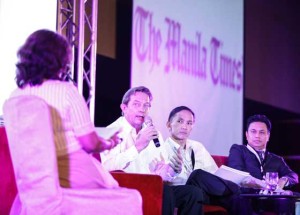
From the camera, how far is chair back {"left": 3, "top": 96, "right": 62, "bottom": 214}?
216 cm

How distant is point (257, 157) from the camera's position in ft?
15.3

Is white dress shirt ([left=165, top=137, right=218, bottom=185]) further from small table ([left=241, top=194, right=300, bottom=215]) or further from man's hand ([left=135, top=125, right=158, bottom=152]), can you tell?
man's hand ([left=135, top=125, right=158, bottom=152])

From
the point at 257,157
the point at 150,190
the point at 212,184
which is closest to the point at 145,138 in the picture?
the point at 150,190

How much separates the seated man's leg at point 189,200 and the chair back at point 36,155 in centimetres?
162

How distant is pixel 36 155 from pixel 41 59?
40 cm

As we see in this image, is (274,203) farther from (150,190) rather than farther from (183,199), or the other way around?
(150,190)

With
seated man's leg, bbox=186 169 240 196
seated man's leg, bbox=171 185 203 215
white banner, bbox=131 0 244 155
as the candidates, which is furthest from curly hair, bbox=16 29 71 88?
white banner, bbox=131 0 244 155

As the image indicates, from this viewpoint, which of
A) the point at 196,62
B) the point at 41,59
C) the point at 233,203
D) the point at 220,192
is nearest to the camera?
the point at 41,59

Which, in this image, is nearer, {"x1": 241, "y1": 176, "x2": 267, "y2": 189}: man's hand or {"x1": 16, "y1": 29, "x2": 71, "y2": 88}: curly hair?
{"x1": 16, "y1": 29, "x2": 71, "y2": 88}: curly hair

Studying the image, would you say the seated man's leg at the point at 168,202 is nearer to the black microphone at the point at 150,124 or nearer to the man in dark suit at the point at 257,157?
the black microphone at the point at 150,124

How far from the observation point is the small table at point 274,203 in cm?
376

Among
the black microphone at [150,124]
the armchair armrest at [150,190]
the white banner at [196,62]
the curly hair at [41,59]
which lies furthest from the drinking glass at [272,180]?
the curly hair at [41,59]

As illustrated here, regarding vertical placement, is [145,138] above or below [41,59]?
below

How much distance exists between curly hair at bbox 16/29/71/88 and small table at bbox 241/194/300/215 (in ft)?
6.47
